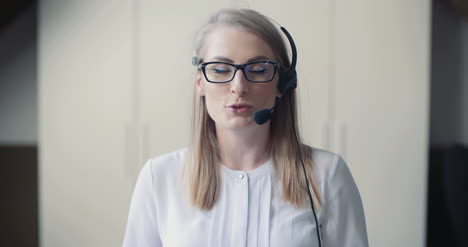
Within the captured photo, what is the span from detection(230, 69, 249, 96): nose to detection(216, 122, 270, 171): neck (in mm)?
105

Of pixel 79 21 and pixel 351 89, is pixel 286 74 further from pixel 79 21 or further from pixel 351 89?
pixel 79 21

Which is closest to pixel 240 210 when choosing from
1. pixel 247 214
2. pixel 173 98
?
pixel 247 214

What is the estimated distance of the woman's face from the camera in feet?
2.69

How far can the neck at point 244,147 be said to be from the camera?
0.90m

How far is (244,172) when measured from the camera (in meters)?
0.90

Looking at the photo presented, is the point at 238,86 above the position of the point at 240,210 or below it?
above

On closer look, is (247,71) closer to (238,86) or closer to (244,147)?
(238,86)

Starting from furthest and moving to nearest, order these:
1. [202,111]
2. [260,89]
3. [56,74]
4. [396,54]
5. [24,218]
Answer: [24,218] < [56,74] < [396,54] < [202,111] < [260,89]

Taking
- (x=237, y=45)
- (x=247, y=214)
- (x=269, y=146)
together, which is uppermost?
(x=237, y=45)

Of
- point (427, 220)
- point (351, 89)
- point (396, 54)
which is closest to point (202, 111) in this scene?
point (351, 89)

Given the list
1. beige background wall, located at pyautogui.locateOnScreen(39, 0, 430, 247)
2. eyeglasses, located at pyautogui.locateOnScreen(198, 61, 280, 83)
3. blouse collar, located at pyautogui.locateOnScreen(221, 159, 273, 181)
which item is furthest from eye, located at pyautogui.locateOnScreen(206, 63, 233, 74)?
beige background wall, located at pyautogui.locateOnScreen(39, 0, 430, 247)

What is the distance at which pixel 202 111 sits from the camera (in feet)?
Answer: 3.07

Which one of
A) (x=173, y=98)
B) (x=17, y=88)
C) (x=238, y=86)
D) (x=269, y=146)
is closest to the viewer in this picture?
(x=238, y=86)

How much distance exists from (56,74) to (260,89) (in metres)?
1.33
